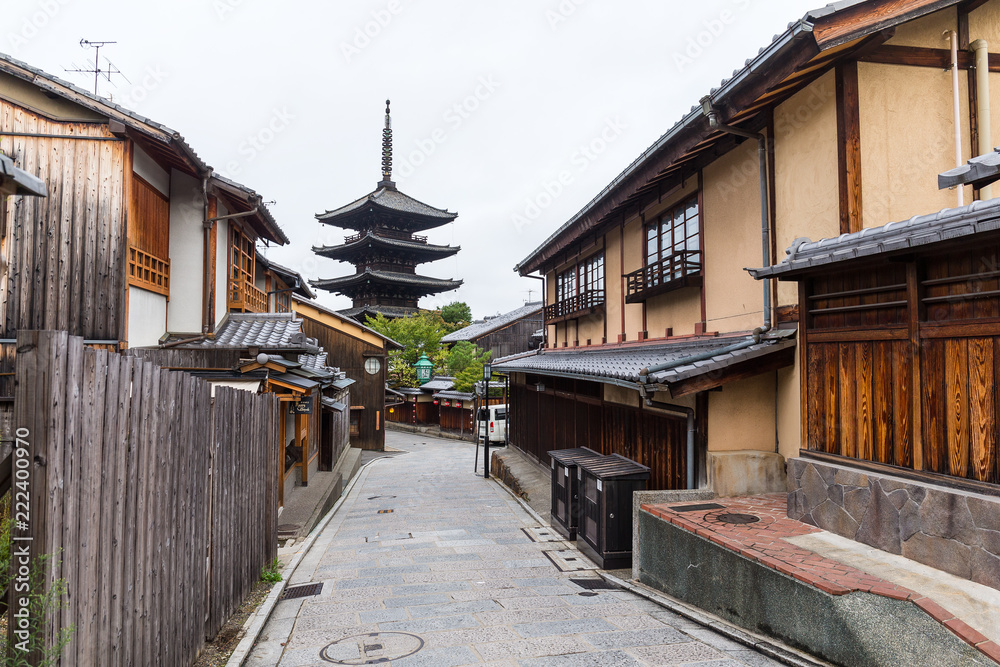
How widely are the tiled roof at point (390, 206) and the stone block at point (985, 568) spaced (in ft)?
131

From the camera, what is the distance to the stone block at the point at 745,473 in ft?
26.9

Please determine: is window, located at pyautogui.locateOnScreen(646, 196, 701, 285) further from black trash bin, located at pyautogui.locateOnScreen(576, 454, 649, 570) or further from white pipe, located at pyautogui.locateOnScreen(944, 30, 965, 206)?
black trash bin, located at pyautogui.locateOnScreen(576, 454, 649, 570)

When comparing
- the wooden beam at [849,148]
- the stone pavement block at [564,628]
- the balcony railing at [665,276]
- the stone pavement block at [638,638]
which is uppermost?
the wooden beam at [849,148]

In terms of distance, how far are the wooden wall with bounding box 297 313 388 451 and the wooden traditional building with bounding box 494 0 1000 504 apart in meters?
20.6

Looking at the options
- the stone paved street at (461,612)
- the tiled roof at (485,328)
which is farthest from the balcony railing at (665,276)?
the tiled roof at (485,328)

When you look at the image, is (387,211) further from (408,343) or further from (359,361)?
(359,361)

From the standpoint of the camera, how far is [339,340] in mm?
29516

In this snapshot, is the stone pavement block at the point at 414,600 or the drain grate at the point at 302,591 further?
the drain grate at the point at 302,591

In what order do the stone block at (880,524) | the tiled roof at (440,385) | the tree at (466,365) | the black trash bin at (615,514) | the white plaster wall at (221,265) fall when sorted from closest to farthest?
1. the stone block at (880,524)
2. the black trash bin at (615,514)
3. the white plaster wall at (221,265)
4. the tree at (466,365)
5. the tiled roof at (440,385)

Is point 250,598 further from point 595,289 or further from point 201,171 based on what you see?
point 595,289

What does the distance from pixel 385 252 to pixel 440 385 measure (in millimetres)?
11285

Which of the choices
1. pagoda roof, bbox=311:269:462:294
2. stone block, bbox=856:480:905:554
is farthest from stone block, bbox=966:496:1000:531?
pagoda roof, bbox=311:269:462:294

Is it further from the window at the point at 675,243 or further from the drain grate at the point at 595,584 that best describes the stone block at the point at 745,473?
the window at the point at 675,243

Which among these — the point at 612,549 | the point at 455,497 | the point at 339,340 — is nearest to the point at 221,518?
the point at 612,549
